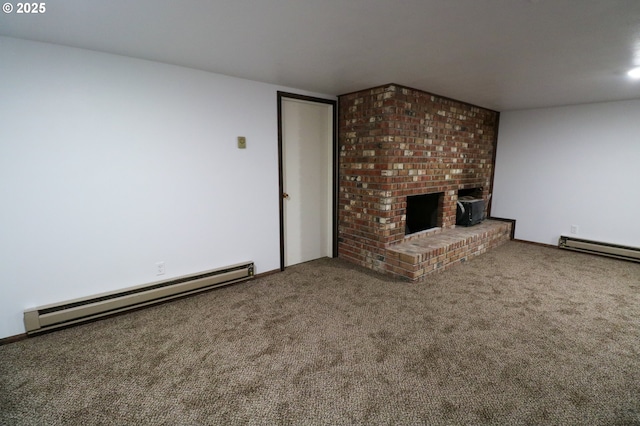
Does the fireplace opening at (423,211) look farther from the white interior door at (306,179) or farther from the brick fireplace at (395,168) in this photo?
the white interior door at (306,179)

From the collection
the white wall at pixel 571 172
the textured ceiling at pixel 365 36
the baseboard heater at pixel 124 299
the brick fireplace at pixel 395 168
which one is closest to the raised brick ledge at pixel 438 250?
the brick fireplace at pixel 395 168

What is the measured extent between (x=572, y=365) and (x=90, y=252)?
361 centimetres

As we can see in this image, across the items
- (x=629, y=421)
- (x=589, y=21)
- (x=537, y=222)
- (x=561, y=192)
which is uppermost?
(x=589, y=21)

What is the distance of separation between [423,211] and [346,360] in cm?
291

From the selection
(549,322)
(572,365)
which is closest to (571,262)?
(549,322)

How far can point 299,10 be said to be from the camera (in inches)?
62.5

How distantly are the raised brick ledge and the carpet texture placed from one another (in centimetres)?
25

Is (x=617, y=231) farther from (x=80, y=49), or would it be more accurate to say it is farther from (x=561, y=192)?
(x=80, y=49)

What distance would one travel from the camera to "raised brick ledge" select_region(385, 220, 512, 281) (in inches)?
125

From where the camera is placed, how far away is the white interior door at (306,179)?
11.6 feet

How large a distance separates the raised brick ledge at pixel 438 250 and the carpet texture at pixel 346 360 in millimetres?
251

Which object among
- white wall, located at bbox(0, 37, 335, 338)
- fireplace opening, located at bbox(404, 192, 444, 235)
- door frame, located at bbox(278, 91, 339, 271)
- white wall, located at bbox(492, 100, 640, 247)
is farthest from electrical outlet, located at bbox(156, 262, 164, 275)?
white wall, located at bbox(492, 100, 640, 247)

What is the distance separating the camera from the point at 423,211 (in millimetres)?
4281

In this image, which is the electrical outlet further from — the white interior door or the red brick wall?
the red brick wall
